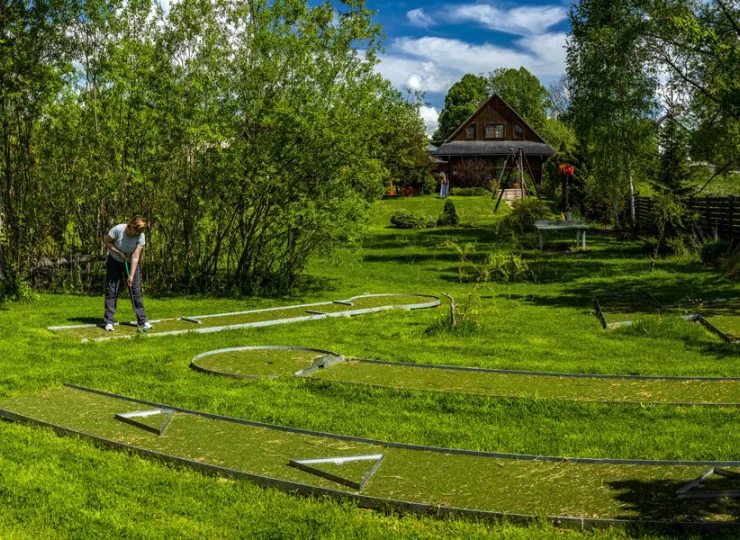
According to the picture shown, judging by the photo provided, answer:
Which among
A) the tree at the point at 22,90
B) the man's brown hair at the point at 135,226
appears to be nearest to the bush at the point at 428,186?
the tree at the point at 22,90

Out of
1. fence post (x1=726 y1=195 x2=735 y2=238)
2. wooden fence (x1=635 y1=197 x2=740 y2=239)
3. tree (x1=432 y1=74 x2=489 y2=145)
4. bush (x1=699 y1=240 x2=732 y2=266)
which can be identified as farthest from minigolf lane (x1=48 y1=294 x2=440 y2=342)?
tree (x1=432 y1=74 x2=489 y2=145)

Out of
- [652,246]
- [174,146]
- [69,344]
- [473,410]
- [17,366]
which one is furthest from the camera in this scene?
[652,246]

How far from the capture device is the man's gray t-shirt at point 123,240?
33.3 ft

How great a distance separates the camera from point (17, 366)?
7.78 meters

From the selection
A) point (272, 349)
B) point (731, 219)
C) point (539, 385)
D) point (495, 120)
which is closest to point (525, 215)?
point (731, 219)

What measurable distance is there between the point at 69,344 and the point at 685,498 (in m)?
7.17

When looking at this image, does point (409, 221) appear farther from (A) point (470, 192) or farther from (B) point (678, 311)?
(B) point (678, 311)

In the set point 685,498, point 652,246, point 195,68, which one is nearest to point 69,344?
point 195,68

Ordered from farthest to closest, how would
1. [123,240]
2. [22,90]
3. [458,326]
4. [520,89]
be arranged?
[520,89], [22,90], [123,240], [458,326]

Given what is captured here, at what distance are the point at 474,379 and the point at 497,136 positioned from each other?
155 feet

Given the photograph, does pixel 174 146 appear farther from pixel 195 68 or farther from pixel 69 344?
pixel 69 344

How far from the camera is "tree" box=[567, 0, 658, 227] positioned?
21.3m

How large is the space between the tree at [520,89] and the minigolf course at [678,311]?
7358 centimetres

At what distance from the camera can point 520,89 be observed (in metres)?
86.3
